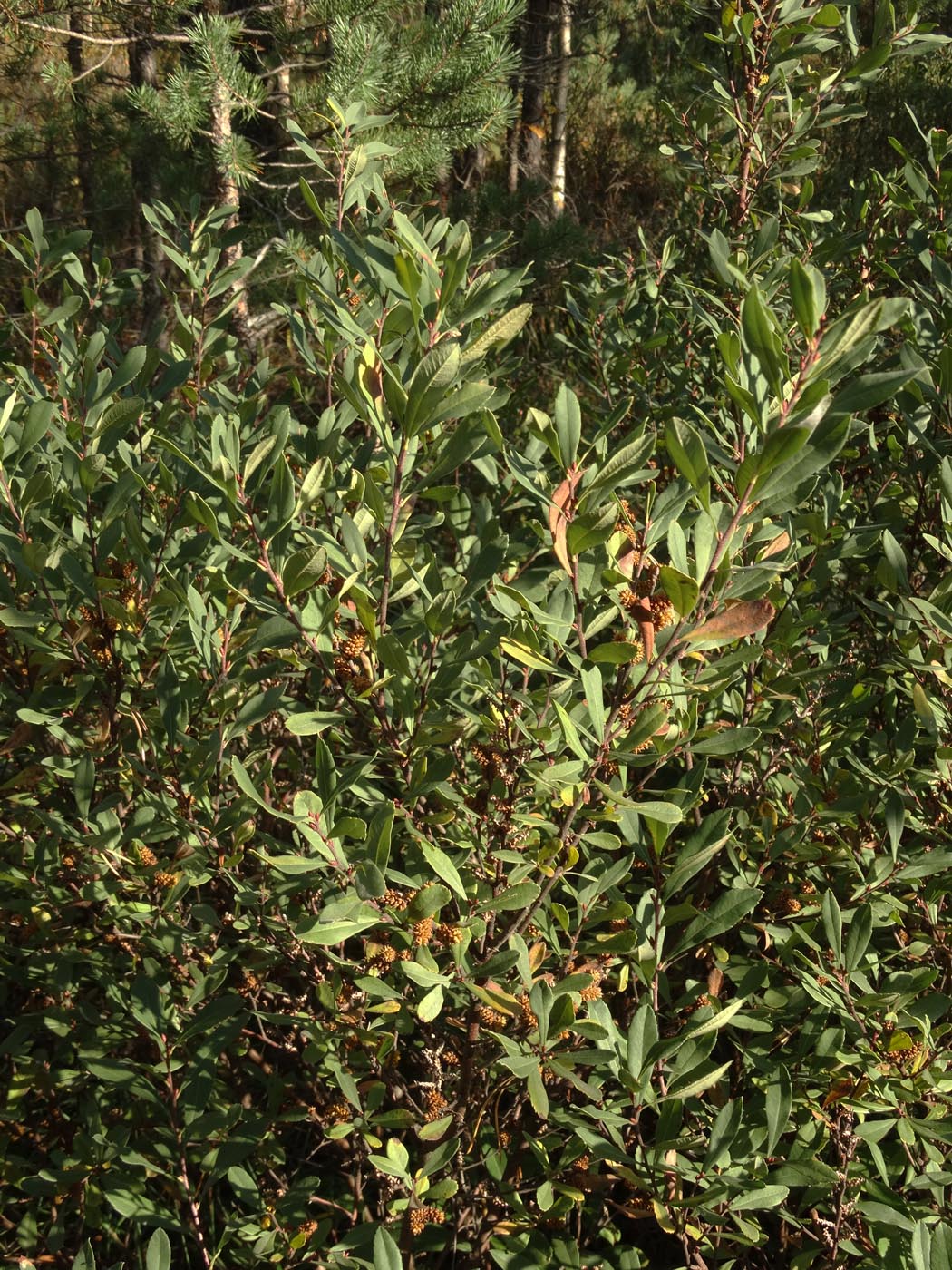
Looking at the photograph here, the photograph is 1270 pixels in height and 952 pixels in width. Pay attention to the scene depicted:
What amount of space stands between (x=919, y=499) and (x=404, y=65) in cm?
369

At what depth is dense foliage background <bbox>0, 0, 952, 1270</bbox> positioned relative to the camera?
1058 millimetres

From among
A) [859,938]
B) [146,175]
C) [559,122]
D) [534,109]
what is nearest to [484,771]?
[859,938]

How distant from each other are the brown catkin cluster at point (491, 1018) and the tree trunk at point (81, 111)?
4.70 m

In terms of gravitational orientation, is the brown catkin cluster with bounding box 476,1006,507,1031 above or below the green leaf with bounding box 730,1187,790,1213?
above

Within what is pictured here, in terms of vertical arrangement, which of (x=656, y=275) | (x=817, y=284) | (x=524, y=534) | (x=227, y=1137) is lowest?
(x=227, y=1137)

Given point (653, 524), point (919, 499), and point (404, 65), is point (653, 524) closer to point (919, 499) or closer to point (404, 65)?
point (919, 499)

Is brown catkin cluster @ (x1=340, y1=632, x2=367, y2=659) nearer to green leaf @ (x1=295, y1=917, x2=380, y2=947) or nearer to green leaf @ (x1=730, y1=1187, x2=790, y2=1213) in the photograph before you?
green leaf @ (x1=295, y1=917, x2=380, y2=947)

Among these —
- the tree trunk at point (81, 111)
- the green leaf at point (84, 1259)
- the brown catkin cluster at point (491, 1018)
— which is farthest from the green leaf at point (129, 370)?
the tree trunk at point (81, 111)

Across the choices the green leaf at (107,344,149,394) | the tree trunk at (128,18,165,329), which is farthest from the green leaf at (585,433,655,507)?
the tree trunk at (128,18,165,329)

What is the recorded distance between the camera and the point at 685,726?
1.10 meters

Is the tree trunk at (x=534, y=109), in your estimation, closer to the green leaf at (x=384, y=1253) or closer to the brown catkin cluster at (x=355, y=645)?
the brown catkin cluster at (x=355, y=645)

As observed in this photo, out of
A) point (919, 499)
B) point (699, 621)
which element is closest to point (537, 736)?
point (699, 621)

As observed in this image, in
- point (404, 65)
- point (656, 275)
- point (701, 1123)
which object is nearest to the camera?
point (701, 1123)

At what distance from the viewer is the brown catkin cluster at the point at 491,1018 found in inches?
47.1
